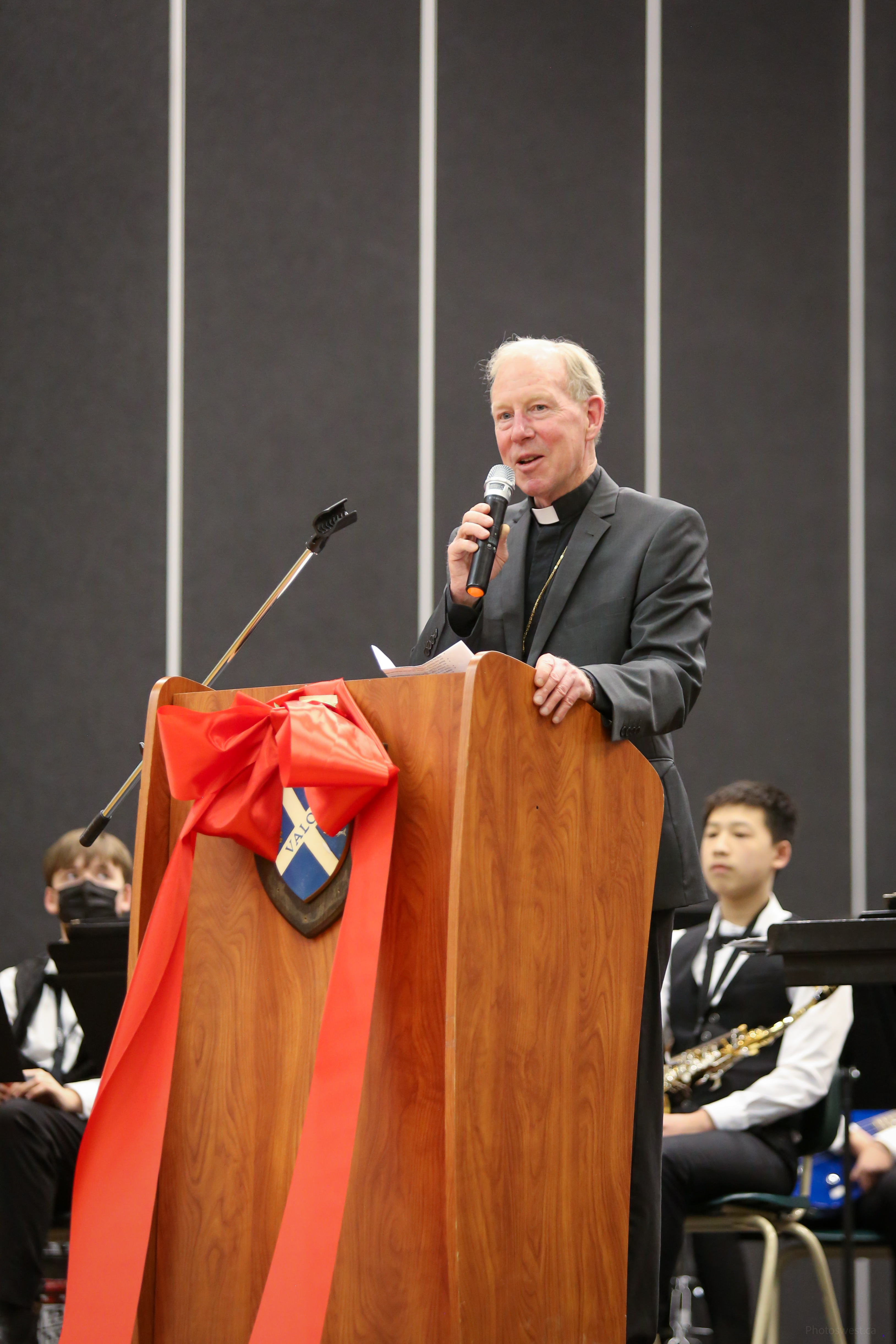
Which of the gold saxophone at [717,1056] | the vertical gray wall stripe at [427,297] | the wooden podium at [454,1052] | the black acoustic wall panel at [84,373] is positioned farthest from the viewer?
the vertical gray wall stripe at [427,297]

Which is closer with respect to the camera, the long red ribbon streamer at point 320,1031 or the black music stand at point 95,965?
the long red ribbon streamer at point 320,1031

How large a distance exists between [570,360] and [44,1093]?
189 cm

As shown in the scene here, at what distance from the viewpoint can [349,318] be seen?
4.43m

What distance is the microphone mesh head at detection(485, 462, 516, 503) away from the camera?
2.03 meters

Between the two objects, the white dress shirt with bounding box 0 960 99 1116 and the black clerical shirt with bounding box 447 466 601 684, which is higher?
the black clerical shirt with bounding box 447 466 601 684

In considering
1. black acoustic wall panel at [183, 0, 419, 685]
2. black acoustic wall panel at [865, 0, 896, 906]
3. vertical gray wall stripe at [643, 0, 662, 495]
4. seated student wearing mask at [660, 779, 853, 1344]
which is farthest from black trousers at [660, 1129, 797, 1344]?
vertical gray wall stripe at [643, 0, 662, 495]

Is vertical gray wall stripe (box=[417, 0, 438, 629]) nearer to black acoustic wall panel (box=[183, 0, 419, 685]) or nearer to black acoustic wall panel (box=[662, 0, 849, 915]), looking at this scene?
black acoustic wall panel (box=[183, 0, 419, 685])

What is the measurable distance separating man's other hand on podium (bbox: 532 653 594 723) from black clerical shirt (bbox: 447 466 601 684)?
45 centimetres

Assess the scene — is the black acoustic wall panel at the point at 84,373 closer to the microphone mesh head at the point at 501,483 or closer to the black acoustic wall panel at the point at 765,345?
the black acoustic wall panel at the point at 765,345

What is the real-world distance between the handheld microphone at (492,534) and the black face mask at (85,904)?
6.17 feet

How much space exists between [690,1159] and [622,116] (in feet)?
10.5

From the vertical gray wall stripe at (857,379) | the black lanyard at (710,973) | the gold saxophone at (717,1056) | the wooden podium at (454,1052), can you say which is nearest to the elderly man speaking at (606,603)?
the wooden podium at (454,1052)

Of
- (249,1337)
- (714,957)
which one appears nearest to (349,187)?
(714,957)

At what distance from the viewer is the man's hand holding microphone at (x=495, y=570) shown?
171cm
